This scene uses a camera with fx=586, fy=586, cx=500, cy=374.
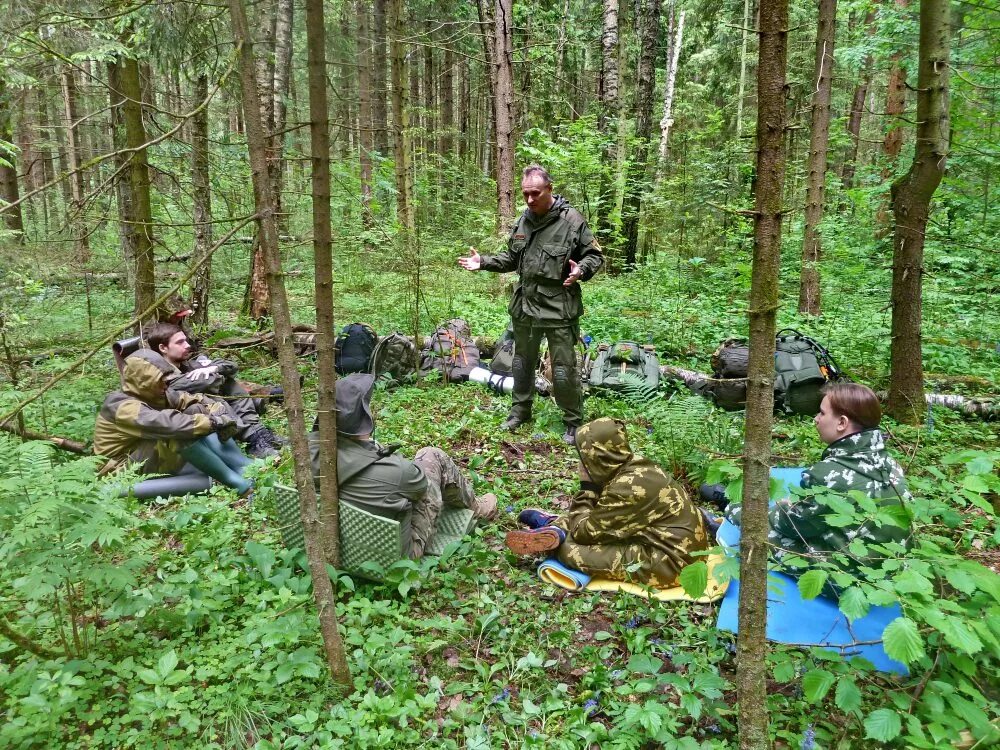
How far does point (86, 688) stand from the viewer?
8.70 feet

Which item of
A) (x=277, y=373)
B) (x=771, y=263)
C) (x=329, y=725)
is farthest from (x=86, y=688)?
(x=277, y=373)

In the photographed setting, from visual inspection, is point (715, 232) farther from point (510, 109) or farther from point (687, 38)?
point (687, 38)

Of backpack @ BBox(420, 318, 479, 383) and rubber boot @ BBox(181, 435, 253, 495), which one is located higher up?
backpack @ BBox(420, 318, 479, 383)

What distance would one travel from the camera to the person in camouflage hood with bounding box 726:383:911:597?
3.08 meters

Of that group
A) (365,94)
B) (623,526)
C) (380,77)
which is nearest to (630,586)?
(623,526)

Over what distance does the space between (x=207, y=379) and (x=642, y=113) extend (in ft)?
38.1

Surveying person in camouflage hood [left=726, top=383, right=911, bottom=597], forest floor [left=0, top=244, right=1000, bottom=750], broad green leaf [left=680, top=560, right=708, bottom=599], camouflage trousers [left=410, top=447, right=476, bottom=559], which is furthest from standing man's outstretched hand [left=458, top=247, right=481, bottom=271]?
broad green leaf [left=680, top=560, right=708, bottom=599]

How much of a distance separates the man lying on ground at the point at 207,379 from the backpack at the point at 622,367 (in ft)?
11.4

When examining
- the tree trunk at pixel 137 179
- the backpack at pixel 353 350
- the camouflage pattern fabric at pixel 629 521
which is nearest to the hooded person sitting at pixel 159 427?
the tree trunk at pixel 137 179

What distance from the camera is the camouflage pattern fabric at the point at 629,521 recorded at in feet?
11.8

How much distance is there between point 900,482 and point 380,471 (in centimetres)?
291

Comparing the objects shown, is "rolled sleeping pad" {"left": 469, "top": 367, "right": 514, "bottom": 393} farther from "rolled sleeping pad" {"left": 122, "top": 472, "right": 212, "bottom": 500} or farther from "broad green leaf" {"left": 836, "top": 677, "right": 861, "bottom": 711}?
"broad green leaf" {"left": 836, "top": 677, "right": 861, "bottom": 711}

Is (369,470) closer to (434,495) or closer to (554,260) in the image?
(434,495)

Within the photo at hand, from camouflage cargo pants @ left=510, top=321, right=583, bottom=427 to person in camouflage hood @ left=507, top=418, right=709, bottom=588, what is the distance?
191 cm
